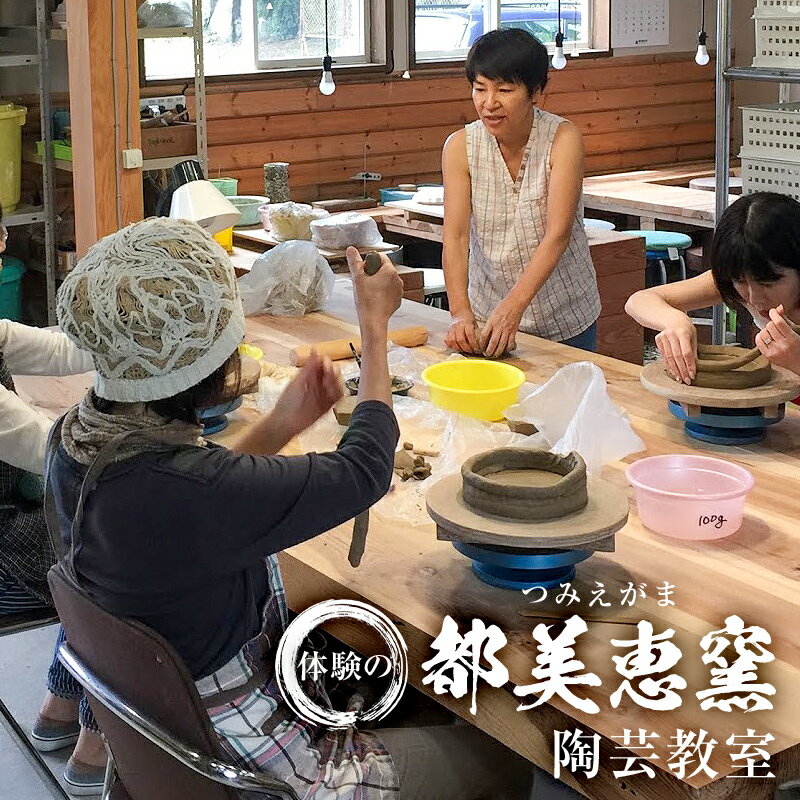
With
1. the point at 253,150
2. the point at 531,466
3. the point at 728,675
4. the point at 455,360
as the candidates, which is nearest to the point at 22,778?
the point at 455,360

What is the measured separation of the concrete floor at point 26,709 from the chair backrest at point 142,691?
746 mm

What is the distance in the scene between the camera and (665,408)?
2.49 meters

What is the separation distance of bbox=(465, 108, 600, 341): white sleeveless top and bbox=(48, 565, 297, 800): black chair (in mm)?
1903

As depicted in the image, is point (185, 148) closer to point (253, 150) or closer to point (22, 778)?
point (253, 150)

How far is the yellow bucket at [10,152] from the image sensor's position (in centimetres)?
452

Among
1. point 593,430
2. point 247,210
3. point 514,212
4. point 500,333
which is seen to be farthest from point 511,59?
point 247,210

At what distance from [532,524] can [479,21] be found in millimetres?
5658

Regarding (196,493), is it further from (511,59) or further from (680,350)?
(511,59)

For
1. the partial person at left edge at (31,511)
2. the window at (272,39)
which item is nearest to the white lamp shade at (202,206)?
the partial person at left edge at (31,511)

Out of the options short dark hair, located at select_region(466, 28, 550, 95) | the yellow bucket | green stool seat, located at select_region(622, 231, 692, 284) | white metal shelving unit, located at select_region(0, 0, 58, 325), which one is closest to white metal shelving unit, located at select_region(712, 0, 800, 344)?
short dark hair, located at select_region(466, 28, 550, 95)

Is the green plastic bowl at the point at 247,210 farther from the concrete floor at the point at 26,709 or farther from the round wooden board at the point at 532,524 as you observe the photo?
the round wooden board at the point at 532,524

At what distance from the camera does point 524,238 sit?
3170 mm

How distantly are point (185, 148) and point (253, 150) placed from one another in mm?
1656

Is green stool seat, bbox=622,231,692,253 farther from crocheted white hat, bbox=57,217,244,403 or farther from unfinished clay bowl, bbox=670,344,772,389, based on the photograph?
crocheted white hat, bbox=57,217,244,403
